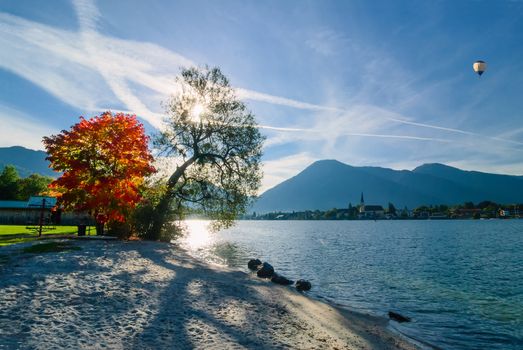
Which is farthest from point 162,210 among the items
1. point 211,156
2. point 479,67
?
point 479,67

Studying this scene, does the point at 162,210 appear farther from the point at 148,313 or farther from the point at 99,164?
the point at 148,313

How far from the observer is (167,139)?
44.3 m

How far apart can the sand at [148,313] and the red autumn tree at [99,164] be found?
12.5 meters

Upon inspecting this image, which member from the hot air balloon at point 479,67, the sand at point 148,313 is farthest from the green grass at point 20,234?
the hot air balloon at point 479,67

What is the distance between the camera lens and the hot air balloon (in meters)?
33.4

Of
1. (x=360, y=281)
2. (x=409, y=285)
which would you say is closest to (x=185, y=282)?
(x=360, y=281)

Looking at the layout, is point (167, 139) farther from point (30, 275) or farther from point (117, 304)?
point (117, 304)

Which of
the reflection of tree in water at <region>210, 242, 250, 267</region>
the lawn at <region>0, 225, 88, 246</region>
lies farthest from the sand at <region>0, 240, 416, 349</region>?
the reflection of tree in water at <region>210, 242, 250, 267</region>

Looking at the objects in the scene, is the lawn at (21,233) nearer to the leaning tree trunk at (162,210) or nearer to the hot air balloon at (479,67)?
the leaning tree trunk at (162,210)

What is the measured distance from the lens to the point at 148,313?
12031 mm

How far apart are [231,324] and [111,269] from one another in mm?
9373

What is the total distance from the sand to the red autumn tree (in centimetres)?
1250

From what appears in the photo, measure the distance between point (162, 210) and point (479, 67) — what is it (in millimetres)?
38269

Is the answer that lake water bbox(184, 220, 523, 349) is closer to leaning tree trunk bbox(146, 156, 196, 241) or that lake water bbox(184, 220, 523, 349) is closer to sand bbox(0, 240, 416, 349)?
sand bbox(0, 240, 416, 349)
